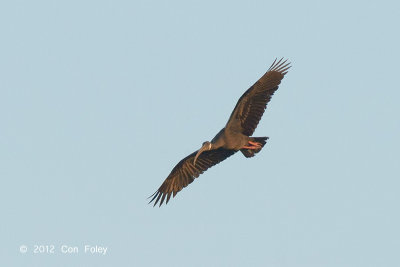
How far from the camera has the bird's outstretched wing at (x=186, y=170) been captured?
25875 mm

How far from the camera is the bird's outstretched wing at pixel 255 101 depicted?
79.6ft

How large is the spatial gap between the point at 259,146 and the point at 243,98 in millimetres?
1354

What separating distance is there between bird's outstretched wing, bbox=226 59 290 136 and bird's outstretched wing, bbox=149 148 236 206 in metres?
1.38

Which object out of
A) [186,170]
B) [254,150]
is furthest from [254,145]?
[186,170]

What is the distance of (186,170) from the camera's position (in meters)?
26.0

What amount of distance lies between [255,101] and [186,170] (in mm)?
2940

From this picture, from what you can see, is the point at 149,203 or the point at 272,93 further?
the point at 149,203

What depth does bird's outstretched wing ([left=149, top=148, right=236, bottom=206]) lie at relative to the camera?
84.9 ft

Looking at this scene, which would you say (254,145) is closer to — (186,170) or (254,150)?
(254,150)

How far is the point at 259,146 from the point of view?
24734 mm

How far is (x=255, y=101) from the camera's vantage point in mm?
24359

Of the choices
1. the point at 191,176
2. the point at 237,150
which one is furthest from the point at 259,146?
the point at 191,176

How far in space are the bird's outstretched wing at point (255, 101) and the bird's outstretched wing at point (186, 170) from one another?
4.54 feet

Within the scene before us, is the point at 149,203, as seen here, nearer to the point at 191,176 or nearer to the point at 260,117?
the point at 191,176
